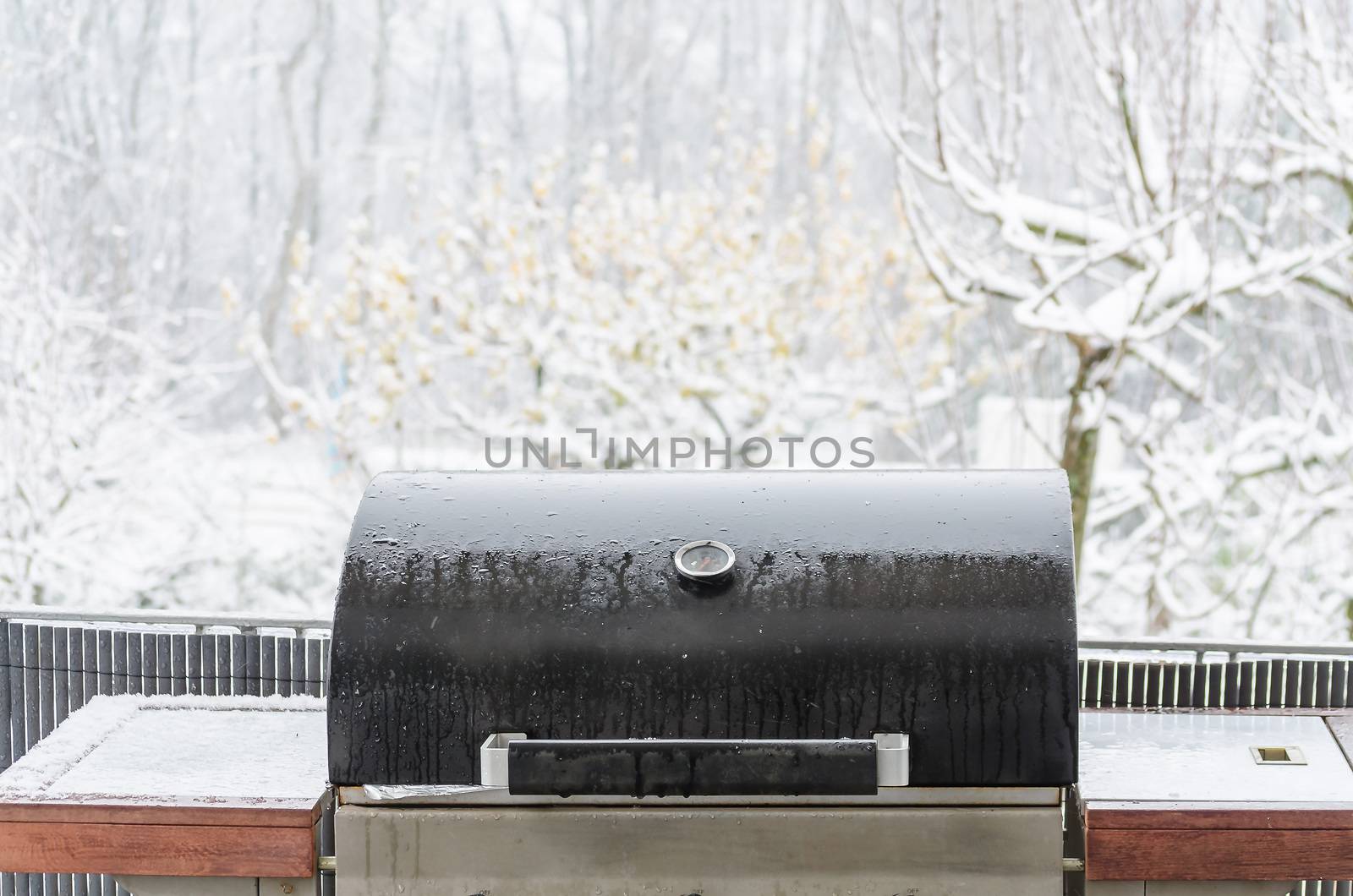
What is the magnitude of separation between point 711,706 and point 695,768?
4.0 inches

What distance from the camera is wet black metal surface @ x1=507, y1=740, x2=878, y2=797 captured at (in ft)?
5.07

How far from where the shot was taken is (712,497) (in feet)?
6.10

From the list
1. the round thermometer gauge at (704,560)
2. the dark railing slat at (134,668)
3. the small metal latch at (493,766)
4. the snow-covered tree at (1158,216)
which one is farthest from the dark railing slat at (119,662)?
the snow-covered tree at (1158,216)

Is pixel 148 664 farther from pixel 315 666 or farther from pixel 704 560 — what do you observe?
pixel 704 560

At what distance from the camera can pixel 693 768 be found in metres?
1.56

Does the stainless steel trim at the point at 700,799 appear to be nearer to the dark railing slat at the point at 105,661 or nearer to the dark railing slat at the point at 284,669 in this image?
the dark railing slat at the point at 284,669

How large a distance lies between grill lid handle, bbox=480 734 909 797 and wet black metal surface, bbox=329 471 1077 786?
66mm

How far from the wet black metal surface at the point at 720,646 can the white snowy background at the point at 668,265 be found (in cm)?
208

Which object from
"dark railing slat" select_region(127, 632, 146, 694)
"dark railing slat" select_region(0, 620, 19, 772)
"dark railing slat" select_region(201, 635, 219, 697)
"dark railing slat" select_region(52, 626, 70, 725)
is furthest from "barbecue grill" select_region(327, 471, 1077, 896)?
"dark railing slat" select_region(0, 620, 19, 772)

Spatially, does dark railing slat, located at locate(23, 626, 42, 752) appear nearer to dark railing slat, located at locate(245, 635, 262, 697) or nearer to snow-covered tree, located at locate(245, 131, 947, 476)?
dark railing slat, located at locate(245, 635, 262, 697)

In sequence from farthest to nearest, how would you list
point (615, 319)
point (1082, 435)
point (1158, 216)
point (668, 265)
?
point (668, 265) < point (615, 319) < point (1082, 435) < point (1158, 216)

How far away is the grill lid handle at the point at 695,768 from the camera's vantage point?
155 cm

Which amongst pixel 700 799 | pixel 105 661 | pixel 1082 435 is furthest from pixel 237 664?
pixel 1082 435

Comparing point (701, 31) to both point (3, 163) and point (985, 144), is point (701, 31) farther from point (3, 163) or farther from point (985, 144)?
point (985, 144)
